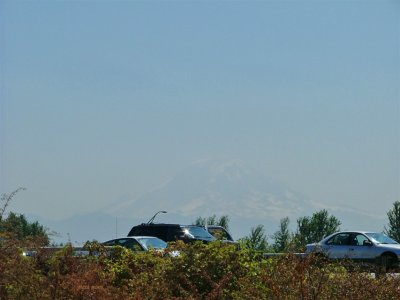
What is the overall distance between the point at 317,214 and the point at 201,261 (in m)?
32.8

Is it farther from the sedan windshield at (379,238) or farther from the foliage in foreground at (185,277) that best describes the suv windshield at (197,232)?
the foliage in foreground at (185,277)

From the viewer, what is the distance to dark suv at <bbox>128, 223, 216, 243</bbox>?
106ft

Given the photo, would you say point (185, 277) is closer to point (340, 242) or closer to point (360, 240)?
point (360, 240)

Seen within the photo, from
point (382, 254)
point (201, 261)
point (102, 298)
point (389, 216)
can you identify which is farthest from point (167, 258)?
point (389, 216)

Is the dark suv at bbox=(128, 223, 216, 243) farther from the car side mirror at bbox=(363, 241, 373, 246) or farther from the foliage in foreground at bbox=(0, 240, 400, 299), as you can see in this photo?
the foliage in foreground at bbox=(0, 240, 400, 299)

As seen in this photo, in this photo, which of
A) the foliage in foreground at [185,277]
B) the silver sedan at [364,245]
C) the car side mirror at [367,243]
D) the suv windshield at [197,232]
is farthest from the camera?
the suv windshield at [197,232]

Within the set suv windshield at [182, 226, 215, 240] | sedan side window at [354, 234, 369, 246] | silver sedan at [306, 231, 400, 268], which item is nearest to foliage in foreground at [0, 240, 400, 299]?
silver sedan at [306, 231, 400, 268]

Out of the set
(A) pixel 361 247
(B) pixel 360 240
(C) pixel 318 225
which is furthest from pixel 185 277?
(C) pixel 318 225

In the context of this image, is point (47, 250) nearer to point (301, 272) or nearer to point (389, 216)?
point (301, 272)

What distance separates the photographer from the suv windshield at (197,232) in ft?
106

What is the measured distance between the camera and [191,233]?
32594mm

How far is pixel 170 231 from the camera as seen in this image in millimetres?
33344

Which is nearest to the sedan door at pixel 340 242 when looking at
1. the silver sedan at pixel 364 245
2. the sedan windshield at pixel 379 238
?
the silver sedan at pixel 364 245

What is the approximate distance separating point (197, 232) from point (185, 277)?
2231 centimetres
